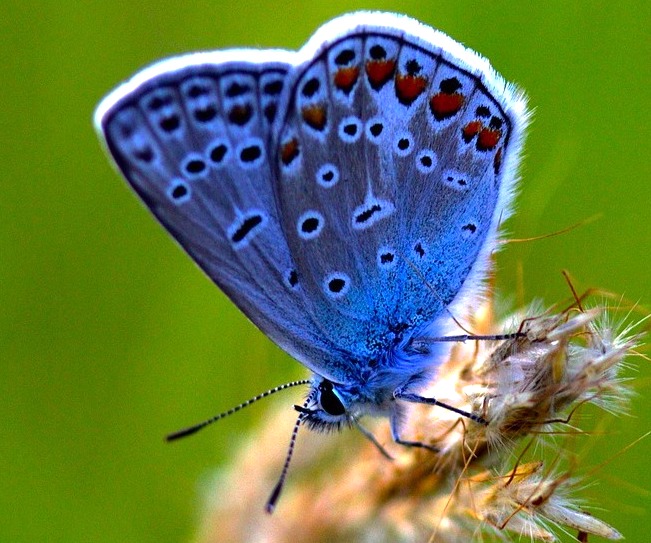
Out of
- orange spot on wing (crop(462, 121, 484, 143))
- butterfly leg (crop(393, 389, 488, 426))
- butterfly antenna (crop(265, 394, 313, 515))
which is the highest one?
orange spot on wing (crop(462, 121, 484, 143))

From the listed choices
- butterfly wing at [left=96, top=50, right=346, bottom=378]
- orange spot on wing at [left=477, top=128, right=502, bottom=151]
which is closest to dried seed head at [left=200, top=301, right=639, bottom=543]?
butterfly wing at [left=96, top=50, right=346, bottom=378]

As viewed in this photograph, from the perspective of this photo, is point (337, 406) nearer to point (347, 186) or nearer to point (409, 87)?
point (347, 186)

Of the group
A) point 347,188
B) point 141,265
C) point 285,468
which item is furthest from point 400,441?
point 141,265

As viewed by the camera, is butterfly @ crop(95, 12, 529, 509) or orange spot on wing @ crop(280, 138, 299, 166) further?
orange spot on wing @ crop(280, 138, 299, 166)

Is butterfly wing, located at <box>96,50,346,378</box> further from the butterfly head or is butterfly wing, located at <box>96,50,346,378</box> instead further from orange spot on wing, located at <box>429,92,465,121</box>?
orange spot on wing, located at <box>429,92,465,121</box>

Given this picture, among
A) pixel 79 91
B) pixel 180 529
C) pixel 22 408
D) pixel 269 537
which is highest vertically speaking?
pixel 79 91

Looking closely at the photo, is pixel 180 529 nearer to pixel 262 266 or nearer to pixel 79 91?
pixel 262 266

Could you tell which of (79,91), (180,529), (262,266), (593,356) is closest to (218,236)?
(262,266)
